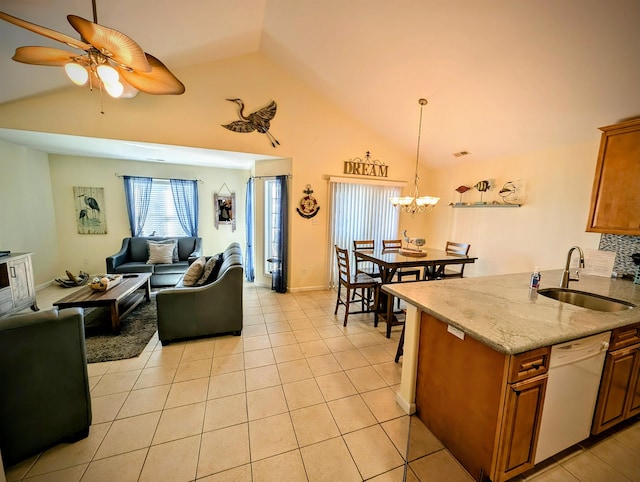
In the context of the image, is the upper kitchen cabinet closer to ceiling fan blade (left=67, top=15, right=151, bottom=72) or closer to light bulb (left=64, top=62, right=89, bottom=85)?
ceiling fan blade (left=67, top=15, right=151, bottom=72)

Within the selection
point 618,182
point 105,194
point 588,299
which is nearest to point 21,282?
point 105,194

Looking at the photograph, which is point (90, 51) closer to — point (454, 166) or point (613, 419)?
point (613, 419)

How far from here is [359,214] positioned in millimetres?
4879

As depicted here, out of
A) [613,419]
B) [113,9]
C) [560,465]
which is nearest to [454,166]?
[613,419]

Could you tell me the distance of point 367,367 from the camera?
96.9 inches

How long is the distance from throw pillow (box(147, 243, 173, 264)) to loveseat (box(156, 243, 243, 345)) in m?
2.45

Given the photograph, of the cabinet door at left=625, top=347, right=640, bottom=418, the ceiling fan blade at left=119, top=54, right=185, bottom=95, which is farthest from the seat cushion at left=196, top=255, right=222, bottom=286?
the cabinet door at left=625, top=347, right=640, bottom=418

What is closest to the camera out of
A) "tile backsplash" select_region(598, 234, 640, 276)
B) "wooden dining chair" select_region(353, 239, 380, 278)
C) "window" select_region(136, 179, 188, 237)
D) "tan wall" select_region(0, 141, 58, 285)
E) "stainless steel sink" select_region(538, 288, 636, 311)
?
"stainless steel sink" select_region(538, 288, 636, 311)

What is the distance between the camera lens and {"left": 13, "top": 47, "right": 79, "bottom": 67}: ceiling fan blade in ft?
5.54

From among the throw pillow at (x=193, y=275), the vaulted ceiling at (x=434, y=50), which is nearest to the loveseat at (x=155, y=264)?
the throw pillow at (x=193, y=275)

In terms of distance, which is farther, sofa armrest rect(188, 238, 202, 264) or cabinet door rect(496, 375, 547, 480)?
sofa armrest rect(188, 238, 202, 264)

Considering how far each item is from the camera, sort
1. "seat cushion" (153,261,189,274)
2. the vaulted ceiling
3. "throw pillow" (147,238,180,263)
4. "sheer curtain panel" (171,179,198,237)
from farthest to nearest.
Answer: "sheer curtain panel" (171,179,198,237)
"throw pillow" (147,238,180,263)
"seat cushion" (153,261,189,274)
the vaulted ceiling

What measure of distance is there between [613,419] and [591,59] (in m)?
2.79

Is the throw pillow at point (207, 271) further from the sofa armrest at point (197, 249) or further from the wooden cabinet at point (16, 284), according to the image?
the wooden cabinet at point (16, 284)
